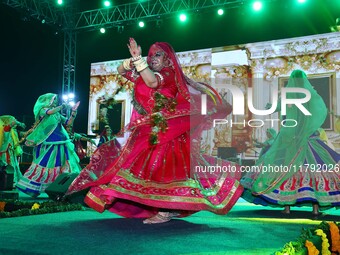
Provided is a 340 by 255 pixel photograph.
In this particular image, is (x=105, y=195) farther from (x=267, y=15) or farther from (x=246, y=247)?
(x=267, y=15)

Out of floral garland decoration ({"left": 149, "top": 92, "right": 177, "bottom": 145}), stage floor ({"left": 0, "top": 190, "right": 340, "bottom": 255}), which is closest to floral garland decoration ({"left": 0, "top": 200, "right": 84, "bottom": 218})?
stage floor ({"left": 0, "top": 190, "right": 340, "bottom": 255})

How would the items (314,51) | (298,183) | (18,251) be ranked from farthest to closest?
1. (314,51)
2. (298,183)
3. (18,251)

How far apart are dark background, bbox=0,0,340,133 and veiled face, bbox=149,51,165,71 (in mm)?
5274

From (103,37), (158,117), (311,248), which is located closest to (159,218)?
(158,117)

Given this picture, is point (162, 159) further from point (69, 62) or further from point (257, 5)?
point (69, 62)

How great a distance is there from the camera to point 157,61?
124 inches

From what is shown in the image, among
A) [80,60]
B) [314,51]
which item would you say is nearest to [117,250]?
[314,51]

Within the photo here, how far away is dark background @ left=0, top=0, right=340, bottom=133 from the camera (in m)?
7.70

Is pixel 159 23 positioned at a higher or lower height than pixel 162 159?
higher

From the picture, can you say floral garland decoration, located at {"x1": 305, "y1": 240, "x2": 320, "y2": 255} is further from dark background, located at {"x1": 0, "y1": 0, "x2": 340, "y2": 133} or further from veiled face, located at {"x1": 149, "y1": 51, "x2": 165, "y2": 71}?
dark background, located at {"x1": 0, "y1": 0, "x2": 340, "y2": 133}

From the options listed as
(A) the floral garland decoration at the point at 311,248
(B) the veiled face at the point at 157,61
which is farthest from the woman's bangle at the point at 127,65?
(A) the floral garland decoration at the point at 311,248

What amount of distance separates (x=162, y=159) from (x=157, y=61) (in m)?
0.79

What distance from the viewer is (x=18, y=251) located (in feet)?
6.59

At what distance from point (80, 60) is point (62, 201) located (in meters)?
6.75
